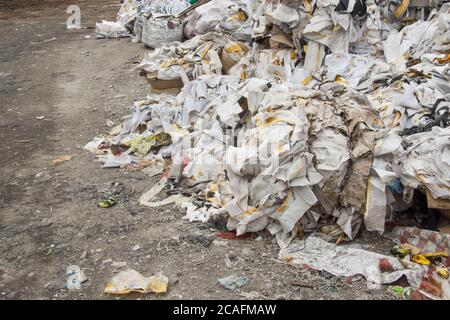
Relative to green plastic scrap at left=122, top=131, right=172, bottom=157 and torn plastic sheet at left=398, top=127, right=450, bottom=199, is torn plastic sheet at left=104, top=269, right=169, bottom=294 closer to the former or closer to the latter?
torn plastic sheet at left=398, top=127, right=450, bottom=199

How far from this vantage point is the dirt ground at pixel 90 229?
264 cm

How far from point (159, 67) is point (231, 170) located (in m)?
2.81

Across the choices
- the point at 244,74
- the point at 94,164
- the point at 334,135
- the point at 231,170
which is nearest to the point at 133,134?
the point at 94,164

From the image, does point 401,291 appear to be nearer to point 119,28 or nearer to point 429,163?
point 429,163

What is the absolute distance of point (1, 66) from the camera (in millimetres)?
7594

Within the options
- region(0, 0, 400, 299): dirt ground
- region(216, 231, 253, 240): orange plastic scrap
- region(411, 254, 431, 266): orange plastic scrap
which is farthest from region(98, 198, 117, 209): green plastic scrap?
region(411, 254, 431, 266): orange plastic scrap

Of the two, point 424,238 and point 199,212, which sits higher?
point 424,238

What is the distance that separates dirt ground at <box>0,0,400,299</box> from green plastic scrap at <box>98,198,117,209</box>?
1.6 inches

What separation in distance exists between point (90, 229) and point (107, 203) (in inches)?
12.6

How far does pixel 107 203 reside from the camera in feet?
11.5

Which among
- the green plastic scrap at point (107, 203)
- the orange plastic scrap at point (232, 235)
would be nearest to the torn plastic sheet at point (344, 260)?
the orange plastic scrap at point (232, 235)

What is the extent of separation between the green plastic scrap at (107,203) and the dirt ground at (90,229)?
0.04 meters

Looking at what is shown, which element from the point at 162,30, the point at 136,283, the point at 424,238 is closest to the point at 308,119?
the point at 424,238

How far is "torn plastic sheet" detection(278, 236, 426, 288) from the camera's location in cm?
261
